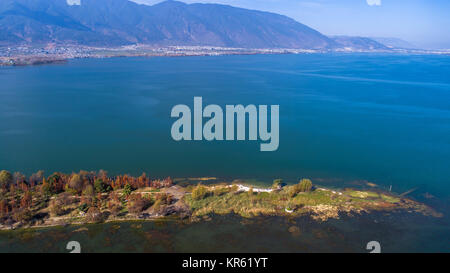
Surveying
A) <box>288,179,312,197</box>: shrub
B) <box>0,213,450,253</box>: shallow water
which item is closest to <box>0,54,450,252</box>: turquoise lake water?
<box>0,213,450,253</box>: shallow water

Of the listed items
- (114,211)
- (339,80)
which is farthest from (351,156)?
(339,80)

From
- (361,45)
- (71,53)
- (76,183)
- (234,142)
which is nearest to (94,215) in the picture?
(76,183)

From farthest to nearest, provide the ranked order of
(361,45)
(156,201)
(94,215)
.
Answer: (361,45)
(156,201)
(94,215)

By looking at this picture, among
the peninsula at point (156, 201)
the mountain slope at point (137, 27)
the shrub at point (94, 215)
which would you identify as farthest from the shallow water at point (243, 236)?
the mountain slope at point (137, 27)

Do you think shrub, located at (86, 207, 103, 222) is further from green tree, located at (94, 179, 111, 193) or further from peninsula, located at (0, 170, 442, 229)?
green tree, located at (94, 179, 111, 193)

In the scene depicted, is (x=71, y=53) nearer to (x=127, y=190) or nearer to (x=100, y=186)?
(x=100, y=186)

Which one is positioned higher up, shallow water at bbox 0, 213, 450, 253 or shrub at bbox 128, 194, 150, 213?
shrub at bbox 128, 194, 150, 213

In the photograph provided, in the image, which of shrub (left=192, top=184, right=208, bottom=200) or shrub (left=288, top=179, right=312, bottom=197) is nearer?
shrub (left=192, top=184, right=208, bottom=200)
